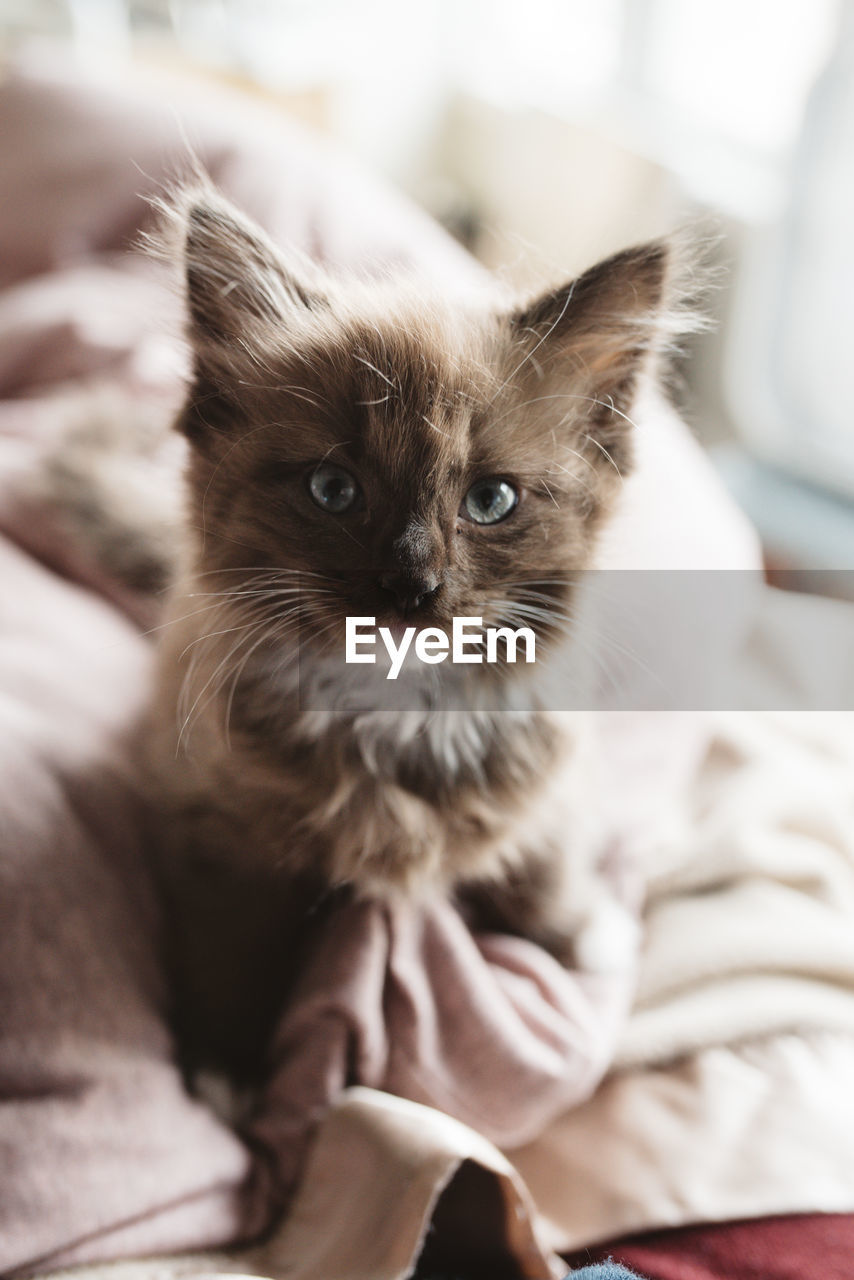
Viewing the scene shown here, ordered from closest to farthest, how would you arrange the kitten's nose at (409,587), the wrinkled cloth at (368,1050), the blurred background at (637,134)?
the kitten's nose at (409,587), the wrinkled cloth at (368,1050), the blurred background at (637,134)

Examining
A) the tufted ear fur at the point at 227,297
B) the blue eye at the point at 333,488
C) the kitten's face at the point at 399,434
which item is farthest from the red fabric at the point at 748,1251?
the tufted ear fur at the point at 227,297

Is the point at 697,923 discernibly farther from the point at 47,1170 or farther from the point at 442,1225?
the point at 47,1170

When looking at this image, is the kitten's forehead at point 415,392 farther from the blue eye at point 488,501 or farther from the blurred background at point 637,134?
the blurred background at point 637,134

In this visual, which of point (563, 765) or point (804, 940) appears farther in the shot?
point (804, 940)

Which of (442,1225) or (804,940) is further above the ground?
(804,940)

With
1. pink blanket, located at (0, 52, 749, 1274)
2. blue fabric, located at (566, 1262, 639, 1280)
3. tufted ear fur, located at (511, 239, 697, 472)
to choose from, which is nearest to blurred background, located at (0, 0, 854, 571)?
tufted ear fur, located at (511, 239, 697, 472)

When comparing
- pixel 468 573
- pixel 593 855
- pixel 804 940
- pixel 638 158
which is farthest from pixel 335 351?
pixel 638 158

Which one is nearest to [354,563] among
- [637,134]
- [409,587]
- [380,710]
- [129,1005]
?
[409,587]
